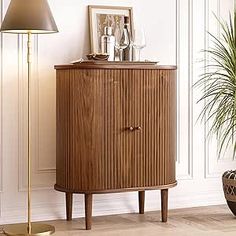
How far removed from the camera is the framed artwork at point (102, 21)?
4.49 meters

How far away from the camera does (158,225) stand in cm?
426

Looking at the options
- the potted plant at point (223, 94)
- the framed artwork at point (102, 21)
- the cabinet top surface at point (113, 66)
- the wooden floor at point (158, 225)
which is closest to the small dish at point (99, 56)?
the cabinet top surface at point (113, 66)

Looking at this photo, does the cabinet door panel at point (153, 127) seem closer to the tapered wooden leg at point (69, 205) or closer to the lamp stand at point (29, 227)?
the tapered wooden leg at point (69, 205)

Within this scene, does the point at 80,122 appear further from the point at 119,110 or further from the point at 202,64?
the point at 202,64

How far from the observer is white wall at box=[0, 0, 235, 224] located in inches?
169

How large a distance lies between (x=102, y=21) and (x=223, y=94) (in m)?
1.03

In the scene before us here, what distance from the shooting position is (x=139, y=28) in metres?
4.62

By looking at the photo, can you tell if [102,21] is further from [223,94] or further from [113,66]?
[223,94]

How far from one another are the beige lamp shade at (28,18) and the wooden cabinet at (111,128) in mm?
423

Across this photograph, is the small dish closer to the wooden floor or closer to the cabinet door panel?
the cabinet door panel

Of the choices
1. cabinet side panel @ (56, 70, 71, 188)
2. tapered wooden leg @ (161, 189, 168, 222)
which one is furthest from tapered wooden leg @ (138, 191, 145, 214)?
cabinet side panel @ (56, 70, 71, 188)

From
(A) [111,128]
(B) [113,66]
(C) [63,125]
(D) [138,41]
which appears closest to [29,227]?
(C) [63,125]

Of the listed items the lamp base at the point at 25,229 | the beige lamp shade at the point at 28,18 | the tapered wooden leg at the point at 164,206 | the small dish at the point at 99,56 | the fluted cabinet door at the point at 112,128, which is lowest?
the lamp base at the point at 25,229

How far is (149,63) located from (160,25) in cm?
60
